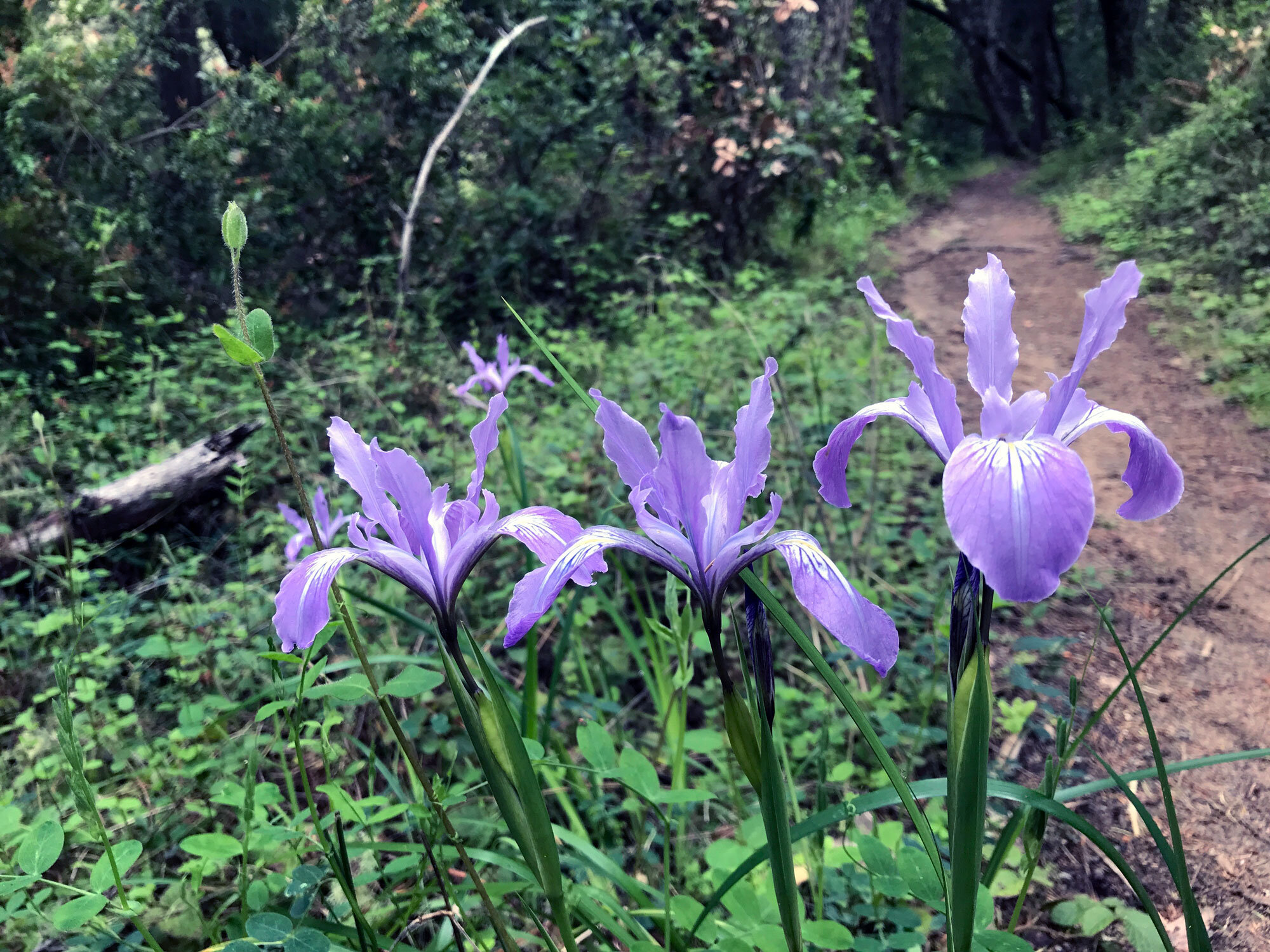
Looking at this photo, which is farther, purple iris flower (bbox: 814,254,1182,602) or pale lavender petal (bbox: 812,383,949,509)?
pale lavender petal (bbox: 812,383,949,509)

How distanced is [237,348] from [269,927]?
0.79 meters

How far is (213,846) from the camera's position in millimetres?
1181

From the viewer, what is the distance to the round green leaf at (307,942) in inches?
38.5

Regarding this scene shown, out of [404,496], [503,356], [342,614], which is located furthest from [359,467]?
[503,356]

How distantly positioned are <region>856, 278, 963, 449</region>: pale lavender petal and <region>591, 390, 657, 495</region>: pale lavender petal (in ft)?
0.95

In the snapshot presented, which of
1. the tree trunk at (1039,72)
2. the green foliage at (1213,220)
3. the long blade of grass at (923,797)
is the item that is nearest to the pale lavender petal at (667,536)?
the long blade of grass at (923,797)

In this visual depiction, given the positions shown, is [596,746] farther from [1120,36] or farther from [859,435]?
[1120,36]

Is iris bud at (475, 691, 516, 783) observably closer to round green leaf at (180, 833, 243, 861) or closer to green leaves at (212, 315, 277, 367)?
green leaves at (212, 315, 277, 367)

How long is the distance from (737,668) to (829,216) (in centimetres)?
608

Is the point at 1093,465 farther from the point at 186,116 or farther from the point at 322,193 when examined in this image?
the point at 186,116

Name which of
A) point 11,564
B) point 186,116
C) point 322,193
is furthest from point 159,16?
point 11,564

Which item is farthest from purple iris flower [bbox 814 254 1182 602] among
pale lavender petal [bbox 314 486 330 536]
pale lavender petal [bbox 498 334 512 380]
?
pale lavender petal [bbox 498 334 512 380]

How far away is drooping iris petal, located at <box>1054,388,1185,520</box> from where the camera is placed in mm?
825

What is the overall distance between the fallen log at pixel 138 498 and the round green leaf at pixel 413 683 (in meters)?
2.42
